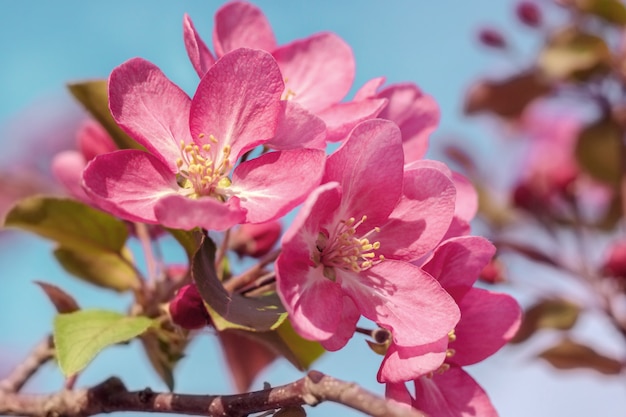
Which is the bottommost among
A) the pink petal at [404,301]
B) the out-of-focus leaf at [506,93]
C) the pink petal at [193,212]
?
the out-of-focus leaf at [506,93]

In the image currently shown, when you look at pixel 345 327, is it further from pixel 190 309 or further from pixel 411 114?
pixel 411 114

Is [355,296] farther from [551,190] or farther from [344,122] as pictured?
[551,190]

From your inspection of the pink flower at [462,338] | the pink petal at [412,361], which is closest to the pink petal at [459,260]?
the pink flower at [462,338]

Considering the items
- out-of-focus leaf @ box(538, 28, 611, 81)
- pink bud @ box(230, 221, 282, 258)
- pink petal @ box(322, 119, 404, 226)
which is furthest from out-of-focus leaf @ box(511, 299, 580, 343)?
pink petal @ box(322, 119, 404, 226)

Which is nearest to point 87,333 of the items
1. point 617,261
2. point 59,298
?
point 59,298

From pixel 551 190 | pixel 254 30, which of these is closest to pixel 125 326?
pixel 254 30

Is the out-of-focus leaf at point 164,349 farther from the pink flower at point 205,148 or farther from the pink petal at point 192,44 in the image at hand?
the pink petal at point 192,44
